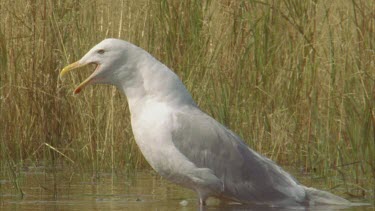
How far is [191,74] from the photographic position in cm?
953

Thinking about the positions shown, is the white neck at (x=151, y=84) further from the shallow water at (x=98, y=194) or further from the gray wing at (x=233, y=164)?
the shallow water at (x=98, y=194)

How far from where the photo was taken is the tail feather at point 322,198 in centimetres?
739

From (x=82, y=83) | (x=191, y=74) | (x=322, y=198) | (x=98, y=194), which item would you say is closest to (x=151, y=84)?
(x=82, y=83)

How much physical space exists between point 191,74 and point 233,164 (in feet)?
6.75

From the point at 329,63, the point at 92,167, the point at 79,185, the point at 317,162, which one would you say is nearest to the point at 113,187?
the point at 79,185

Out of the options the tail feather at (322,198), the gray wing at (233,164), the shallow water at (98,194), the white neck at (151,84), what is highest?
the white neck at (151,84)

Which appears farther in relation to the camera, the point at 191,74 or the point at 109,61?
the point at 191,74

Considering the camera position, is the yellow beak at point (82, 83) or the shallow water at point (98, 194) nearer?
the shallow water at point (98, 194)

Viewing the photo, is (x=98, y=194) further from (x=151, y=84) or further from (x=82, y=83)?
(x=151, y=84)

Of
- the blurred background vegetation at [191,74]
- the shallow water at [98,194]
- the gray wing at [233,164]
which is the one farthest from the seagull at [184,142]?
the blurred background vegetation at [191,74]

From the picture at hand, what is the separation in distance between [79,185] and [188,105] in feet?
4.16

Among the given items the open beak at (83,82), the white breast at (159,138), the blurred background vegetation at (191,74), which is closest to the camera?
the white breast at (159,138)

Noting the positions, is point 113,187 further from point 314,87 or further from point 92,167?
point 314,87

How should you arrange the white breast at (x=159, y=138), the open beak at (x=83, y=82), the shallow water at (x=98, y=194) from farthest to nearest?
the open beak at (x=83, y=82) < the shallow water at (x=98, y=194) < the white breast at (x=159, y=138)
